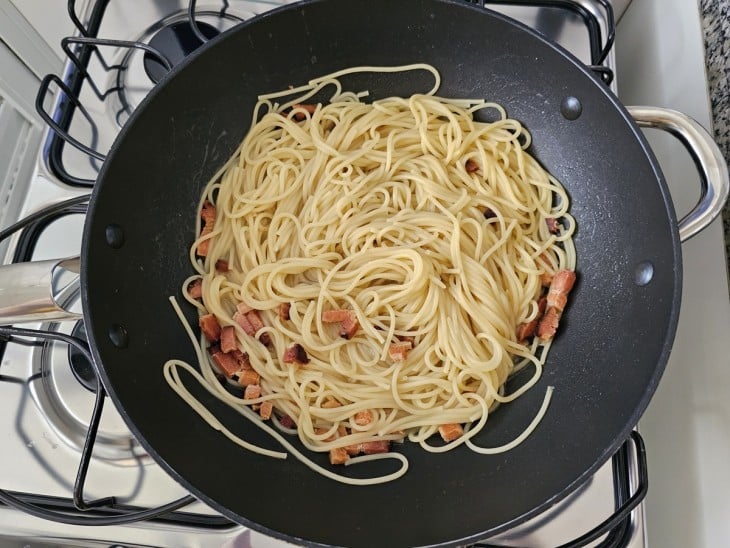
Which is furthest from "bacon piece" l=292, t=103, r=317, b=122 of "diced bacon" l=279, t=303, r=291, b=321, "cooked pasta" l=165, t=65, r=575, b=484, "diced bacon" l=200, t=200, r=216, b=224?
"diced bacon" l=279, t=303, r=291, b=321

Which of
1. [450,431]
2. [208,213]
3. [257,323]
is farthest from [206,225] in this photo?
[450,431]

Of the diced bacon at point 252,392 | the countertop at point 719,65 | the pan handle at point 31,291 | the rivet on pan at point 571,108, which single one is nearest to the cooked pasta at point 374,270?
the diced bacon at point 252,392

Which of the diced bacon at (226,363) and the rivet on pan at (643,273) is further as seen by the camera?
the diced bacon at (226,363)

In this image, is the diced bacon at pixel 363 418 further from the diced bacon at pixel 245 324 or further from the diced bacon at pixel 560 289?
the diced bacon at pixel 560 289

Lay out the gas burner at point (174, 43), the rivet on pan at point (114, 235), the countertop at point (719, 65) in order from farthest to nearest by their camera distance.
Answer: the gas burner at point (174, 43) < the countertop at point (719, 65) < the rivet on pan at point (114, 235)

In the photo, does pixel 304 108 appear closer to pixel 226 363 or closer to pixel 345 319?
pixel 345 319

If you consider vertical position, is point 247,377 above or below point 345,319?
below
